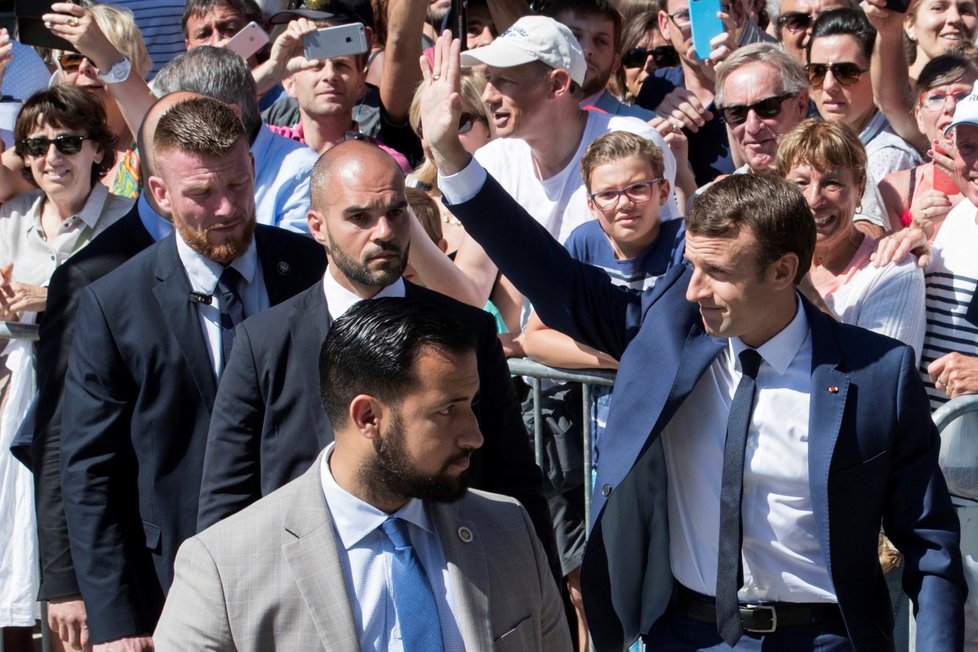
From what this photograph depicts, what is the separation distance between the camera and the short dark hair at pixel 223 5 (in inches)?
281

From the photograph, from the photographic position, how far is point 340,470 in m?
3.05

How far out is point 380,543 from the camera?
3016 millimetres

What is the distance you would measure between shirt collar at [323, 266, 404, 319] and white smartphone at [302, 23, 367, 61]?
2.44m

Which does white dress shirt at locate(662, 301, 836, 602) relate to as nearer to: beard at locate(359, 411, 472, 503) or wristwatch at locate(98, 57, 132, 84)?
beard at locate(359, 411, 472, 503)

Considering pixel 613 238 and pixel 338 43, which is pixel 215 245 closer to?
pixel 613 238

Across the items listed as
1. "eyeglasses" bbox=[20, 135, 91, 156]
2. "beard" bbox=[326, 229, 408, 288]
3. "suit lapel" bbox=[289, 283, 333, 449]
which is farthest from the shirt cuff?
"eyeglasses" bbox=[20, 135, 91, 156]

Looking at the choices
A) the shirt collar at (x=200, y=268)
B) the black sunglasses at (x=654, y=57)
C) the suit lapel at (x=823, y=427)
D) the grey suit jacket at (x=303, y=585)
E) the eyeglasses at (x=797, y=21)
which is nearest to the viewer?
the grey suit jacket at (x=303, y=585)

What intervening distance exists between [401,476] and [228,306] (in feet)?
4.49

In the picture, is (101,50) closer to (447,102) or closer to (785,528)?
(447,102)

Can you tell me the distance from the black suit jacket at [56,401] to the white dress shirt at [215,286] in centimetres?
44

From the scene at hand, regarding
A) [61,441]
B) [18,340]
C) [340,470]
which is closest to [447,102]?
[340,470]

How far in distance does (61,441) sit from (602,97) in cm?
313

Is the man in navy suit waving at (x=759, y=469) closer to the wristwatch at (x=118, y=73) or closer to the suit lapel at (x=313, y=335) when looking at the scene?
the suit lapel at (x=313, y=335)

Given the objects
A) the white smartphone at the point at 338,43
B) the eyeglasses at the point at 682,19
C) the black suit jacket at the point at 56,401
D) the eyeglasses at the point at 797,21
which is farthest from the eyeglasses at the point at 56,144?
the eyeglasses at the point at 797,21
